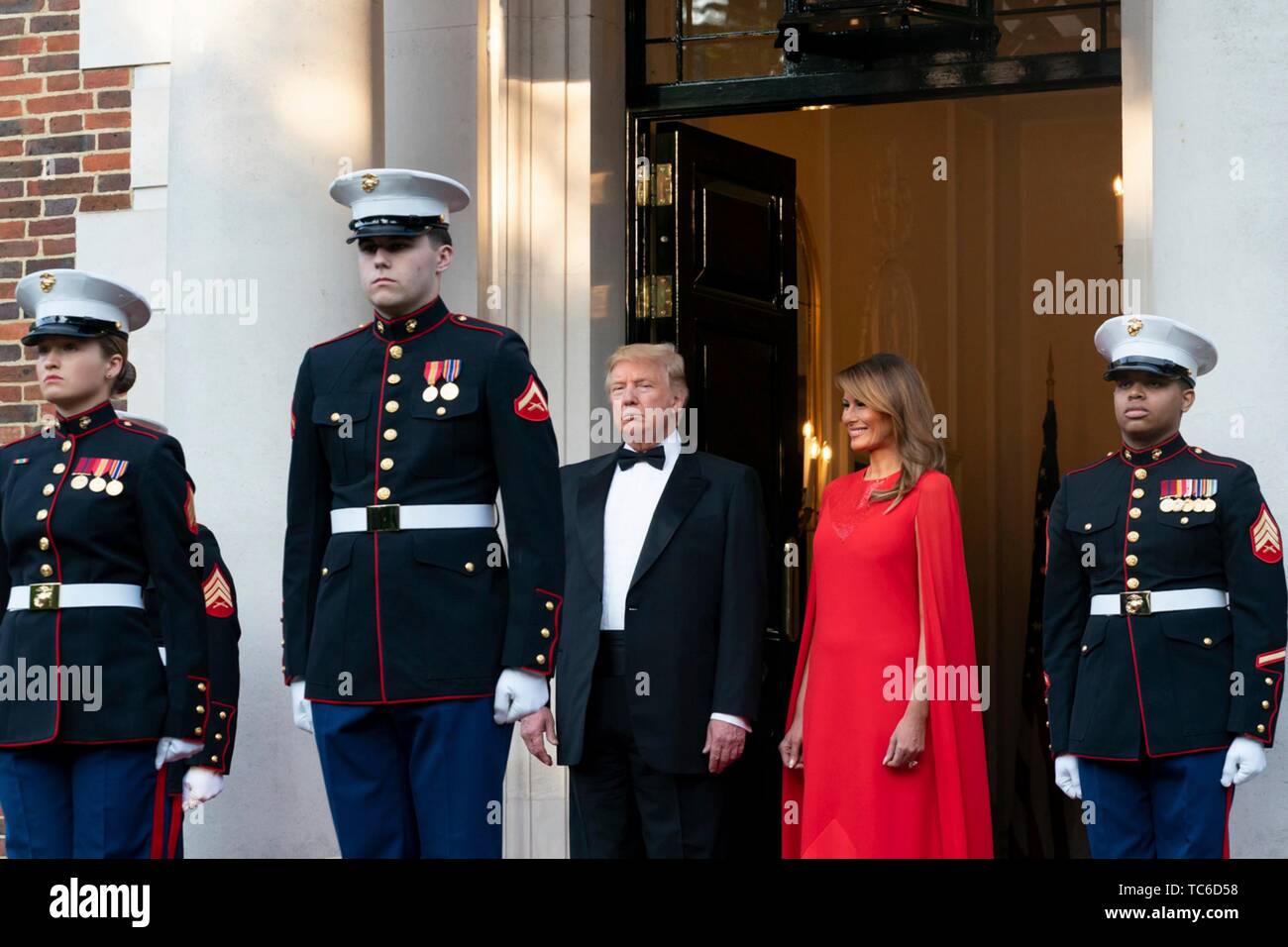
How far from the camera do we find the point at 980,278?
12781mm

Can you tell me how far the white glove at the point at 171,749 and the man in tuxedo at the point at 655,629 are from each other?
1.00 m

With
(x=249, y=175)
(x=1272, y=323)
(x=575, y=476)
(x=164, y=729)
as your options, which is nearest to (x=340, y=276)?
(x=249, y=175)

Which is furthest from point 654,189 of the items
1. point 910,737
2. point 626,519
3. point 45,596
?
point 45,596

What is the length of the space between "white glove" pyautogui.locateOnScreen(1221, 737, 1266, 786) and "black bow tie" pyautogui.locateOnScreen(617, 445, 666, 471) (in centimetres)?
184

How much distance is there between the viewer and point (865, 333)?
12445mm

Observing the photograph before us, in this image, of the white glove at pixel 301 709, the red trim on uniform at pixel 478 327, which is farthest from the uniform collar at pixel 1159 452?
the white glove at pixel 301 709

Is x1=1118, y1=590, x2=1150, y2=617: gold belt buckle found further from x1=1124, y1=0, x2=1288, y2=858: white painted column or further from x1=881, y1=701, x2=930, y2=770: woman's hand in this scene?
x1=881, y1=701, x2=930, y2=770: woman's hand

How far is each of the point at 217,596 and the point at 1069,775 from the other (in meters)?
2.41

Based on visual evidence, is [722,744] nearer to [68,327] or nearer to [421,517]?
[421,517]

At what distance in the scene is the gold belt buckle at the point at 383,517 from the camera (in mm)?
4668

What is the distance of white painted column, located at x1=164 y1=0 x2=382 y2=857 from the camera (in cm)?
637

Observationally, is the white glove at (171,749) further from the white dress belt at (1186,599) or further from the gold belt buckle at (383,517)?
the white dress belt at (1186,599)

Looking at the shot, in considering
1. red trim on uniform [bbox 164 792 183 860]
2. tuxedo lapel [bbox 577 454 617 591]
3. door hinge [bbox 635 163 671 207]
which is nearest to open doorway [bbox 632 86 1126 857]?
door hinge [bbox 635 163 671 207]
